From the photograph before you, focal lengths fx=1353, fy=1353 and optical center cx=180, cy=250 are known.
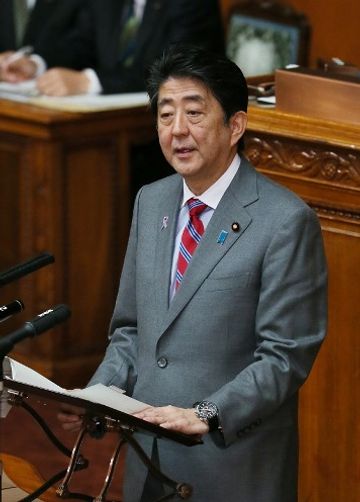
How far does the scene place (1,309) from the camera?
97.3 inches

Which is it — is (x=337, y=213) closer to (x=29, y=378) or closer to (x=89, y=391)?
(x=89, y=391)

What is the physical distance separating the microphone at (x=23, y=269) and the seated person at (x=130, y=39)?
339 cm

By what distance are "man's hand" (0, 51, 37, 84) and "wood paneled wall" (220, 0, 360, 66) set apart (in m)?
1.47

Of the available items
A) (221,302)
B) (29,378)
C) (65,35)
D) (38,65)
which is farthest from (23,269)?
(65,35)

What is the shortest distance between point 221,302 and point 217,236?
15cm

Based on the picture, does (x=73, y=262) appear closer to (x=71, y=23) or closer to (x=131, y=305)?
(x=71, y=23)

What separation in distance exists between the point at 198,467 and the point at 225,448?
0.29 feet

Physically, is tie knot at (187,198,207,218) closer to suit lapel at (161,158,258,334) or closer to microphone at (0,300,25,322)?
suit lapel at (161,158,258,334)

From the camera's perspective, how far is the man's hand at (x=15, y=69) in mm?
6262

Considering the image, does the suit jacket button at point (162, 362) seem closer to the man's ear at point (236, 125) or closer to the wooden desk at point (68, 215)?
the man's ear at point (236, 125)

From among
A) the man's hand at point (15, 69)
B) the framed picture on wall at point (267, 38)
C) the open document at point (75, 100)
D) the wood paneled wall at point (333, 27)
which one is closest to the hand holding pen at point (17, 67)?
the man's hand at point (15, 69)

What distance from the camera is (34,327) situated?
2367 millimetres

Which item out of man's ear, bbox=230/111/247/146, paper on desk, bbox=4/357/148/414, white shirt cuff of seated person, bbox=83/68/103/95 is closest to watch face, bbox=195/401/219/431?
paper on desk, bbox=4/357/148/414

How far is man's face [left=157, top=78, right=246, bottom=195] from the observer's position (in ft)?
9.23
